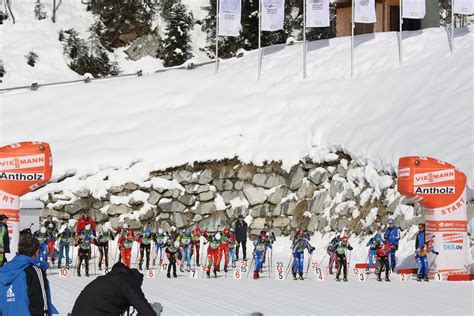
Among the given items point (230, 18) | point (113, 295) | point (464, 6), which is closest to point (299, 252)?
point (113, 295)

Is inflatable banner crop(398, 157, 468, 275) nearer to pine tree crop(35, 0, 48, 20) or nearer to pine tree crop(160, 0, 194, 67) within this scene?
pine tree crop(160, 0, 194, 67)

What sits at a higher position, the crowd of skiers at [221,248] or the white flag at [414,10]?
the white flag at [414,10]

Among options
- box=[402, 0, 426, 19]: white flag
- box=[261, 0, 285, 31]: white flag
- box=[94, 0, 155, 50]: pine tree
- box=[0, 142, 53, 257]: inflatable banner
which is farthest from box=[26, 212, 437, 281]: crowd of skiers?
box=[94, 0, 155, 50]: pine tree

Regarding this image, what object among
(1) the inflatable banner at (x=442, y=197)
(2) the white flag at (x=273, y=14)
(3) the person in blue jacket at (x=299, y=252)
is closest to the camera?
(1) the inflatable banner at (x=442, y=197)

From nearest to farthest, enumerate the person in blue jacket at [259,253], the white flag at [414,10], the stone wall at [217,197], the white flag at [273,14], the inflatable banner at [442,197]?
1. the inflatable banner at [442,197]
2. the person in blue jacket at [259,253]
3. the stone wall at [217,197]
4. the white flag at [414,10]
5. the white flag at [273,14]

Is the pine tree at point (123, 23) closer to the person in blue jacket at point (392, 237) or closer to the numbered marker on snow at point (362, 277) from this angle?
the person in blue jacket at point (392, 237)

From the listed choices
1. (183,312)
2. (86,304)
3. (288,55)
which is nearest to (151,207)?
(288,55)

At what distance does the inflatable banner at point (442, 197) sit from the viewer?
22188 mm

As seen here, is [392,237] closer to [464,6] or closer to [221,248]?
[221,248]

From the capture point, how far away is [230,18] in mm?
39156

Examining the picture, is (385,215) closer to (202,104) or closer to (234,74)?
(202,104)

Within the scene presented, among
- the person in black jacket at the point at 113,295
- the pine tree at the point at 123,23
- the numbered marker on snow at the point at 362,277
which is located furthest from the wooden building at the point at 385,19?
the person in black jacket at the point at 113,295

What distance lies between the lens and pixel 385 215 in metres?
28.0

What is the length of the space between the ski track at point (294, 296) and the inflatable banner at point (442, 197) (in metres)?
1.26
